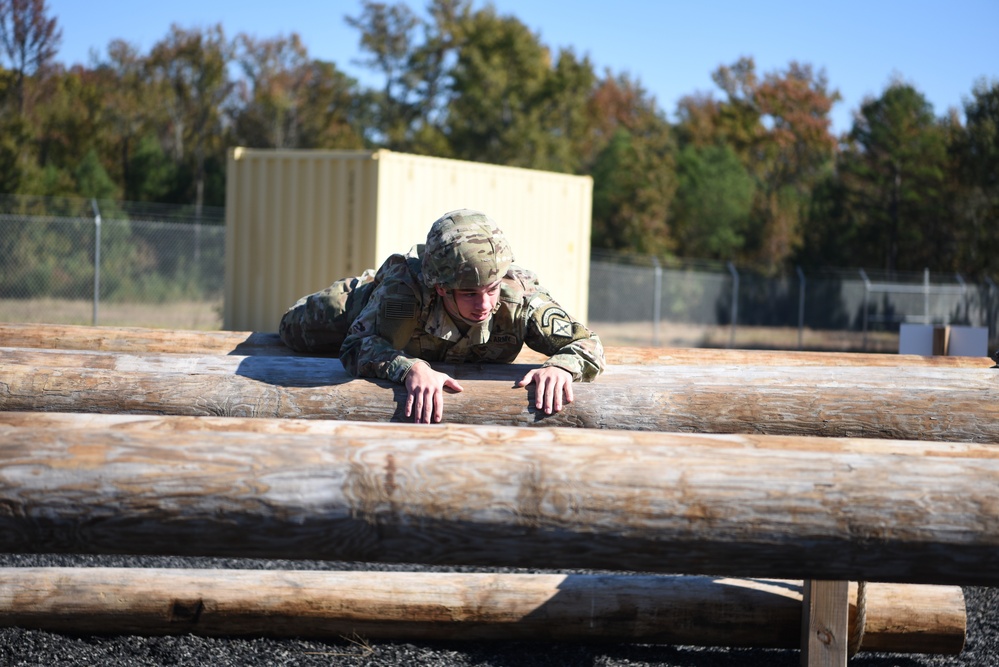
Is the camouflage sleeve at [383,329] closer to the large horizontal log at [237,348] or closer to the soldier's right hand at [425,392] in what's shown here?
the soldier's right hand at [425,392]

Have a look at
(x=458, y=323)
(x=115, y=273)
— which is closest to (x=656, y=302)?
(x=115, y=273)

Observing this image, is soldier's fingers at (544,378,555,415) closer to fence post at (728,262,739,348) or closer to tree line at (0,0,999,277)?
fence post at (728,262,739,348)

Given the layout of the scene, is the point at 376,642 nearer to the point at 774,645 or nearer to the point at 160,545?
the point at 774,645

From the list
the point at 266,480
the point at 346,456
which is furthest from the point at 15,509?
the point at 346,456

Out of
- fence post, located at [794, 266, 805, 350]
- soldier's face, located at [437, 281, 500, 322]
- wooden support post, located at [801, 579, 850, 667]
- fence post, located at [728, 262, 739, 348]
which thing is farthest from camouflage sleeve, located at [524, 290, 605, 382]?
fence post, located at [794, 266, 805, 350]

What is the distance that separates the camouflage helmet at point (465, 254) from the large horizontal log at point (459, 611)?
5.12 ft

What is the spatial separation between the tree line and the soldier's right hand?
87.6 feet

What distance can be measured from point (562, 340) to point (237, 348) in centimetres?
183

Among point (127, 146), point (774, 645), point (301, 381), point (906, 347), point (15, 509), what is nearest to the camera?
point (15, 509)

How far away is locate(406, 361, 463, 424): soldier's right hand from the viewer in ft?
10.8

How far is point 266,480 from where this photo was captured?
2518 mm

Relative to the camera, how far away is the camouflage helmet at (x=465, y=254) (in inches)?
140

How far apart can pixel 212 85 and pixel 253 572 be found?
34144 mm

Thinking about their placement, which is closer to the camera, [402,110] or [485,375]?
[485,375]
